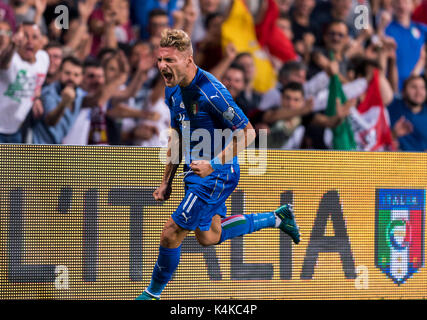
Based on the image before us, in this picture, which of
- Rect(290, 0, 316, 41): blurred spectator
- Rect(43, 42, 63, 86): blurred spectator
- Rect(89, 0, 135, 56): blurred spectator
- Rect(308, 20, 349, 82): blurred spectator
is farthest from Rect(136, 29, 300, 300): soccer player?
Rect(290, 0, 316, 41): blurred spectator

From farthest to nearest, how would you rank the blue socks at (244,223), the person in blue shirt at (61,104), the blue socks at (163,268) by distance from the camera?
the person in blue shirt at (61,104)
the blue socks at (244,223)
the blue socks at (163,268)

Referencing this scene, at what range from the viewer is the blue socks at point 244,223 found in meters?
5.04

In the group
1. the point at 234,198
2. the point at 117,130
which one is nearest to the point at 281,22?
the point at 117,130

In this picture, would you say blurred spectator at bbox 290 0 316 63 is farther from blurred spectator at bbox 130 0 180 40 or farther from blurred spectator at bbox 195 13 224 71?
blurred spectator at bbox 130 0 180 40

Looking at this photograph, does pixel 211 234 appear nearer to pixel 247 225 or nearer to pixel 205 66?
pixel 247 225

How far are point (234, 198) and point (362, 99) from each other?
3.73 meters

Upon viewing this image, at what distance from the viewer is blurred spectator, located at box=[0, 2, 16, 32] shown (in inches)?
281

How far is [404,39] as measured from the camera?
9219 millimetres

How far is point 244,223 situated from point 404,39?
5361mm

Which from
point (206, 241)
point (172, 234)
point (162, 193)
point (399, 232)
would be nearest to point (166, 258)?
point (172, 234)

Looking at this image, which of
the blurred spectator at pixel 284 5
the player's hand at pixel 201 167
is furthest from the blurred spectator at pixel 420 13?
the player's hand at pixel 201 167

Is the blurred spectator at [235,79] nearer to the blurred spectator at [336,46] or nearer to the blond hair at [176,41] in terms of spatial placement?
the blurred spectator at [336,46]

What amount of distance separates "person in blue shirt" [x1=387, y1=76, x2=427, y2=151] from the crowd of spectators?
14mm

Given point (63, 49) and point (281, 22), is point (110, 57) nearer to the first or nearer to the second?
point (63, 49)
